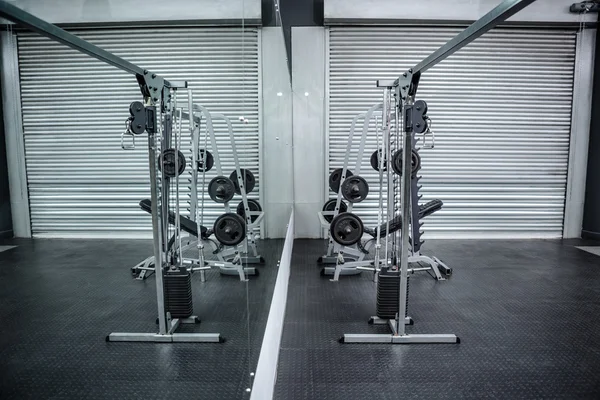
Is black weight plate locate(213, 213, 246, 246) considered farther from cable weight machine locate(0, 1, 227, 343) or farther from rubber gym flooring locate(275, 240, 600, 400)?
rubber gym flooring locate(275, 240, 600, 400)

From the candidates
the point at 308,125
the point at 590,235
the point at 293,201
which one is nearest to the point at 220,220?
the point at 293,201

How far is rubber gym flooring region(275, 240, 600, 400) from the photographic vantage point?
75.0 inches

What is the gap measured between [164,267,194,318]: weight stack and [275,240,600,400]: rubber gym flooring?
66 cm

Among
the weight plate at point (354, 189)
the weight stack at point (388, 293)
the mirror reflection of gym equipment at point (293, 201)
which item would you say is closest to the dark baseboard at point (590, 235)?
the mirror reflection of gym equipment at point (293, 201)

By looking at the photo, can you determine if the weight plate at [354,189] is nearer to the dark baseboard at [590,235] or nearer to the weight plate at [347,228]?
the weight plate at [347,228]

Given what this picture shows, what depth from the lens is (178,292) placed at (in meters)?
2.19

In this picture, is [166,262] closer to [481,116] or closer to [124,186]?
[124,186]

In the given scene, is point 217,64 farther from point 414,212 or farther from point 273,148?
point 414,212

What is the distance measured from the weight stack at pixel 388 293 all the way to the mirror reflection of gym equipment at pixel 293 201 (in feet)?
0.07

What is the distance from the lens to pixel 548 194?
554 cm

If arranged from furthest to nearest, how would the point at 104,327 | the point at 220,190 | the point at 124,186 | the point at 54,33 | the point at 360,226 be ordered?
the point at 360,226
the point at 220,190
the point at 104,327
the point at 124,186
the point at 54,33

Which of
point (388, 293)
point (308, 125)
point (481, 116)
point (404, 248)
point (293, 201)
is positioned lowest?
point (388, 293)

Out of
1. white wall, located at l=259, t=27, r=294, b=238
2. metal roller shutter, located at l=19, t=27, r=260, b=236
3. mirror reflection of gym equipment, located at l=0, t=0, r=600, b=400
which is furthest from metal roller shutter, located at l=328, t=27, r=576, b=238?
metal roller shutter, located at l=19, t=27, r=260, b=236

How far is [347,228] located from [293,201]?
2.08m
